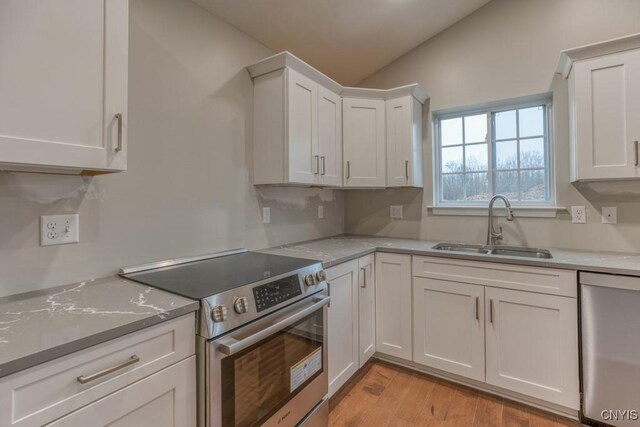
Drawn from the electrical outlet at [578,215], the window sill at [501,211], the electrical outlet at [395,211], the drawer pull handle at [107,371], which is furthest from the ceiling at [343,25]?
the drawer pull handle at [107,371]

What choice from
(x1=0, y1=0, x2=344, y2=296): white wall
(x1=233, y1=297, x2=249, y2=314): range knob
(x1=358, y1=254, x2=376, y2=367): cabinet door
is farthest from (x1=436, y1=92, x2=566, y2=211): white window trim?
(x1=233, y1=297, x2=249, y2=314): range knob

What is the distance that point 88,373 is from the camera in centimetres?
84

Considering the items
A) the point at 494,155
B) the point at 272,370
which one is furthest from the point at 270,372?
the point at 494,155

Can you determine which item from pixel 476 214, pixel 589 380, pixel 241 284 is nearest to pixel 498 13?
pixel 476 214

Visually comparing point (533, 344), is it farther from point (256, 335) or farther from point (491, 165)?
point (256, 335)

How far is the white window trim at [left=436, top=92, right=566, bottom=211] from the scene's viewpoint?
7.61ft

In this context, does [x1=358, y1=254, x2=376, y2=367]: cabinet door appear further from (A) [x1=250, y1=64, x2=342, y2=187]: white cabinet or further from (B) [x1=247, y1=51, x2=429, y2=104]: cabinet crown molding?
(B) [x1=247, y1=51, x2=429, y2=104]: cabinet crown molding

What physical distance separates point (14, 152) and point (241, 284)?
824 millimetres

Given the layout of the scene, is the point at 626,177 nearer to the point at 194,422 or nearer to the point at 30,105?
the point at 194,422

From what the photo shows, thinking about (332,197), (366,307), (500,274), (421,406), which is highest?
(332,197)

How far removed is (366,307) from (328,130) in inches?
53.8

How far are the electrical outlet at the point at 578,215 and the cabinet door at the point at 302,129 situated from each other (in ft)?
6.08

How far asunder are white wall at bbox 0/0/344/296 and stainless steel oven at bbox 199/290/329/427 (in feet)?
2.38

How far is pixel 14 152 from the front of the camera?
92cm
